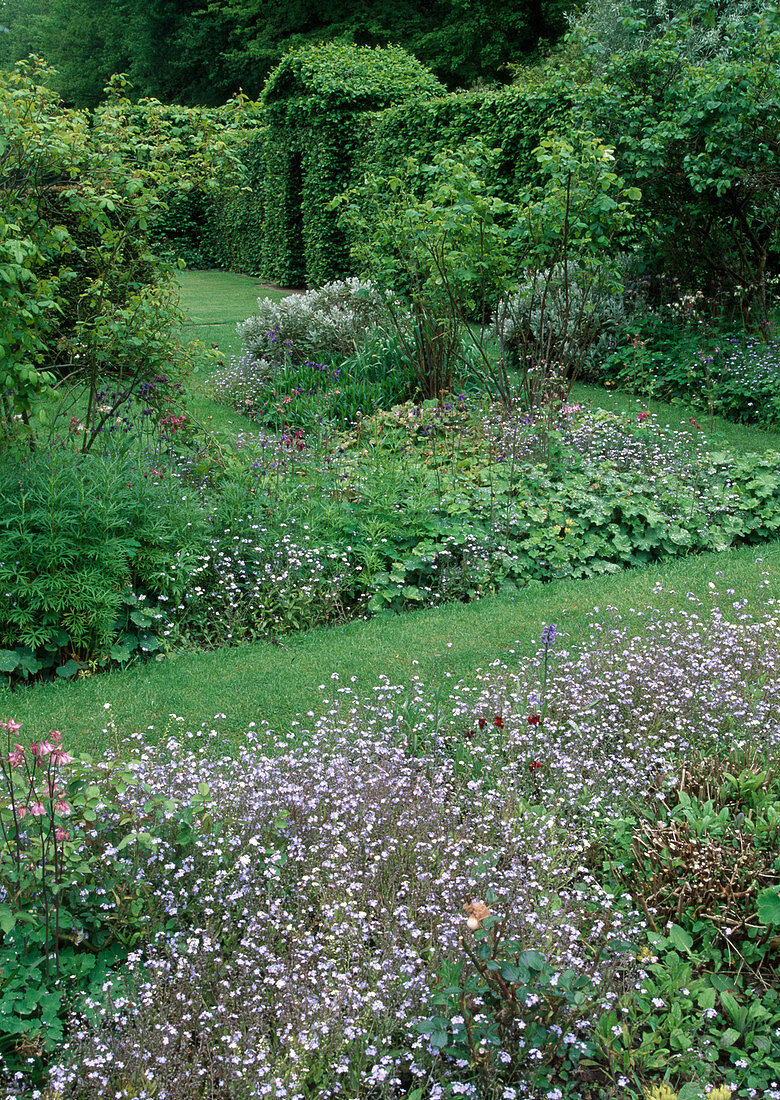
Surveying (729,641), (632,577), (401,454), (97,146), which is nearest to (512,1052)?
(729,641)

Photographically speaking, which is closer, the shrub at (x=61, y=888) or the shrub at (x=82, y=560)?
the shrub at (x=61, y=888)

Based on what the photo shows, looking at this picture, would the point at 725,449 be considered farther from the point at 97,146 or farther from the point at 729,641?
the point at 97,146

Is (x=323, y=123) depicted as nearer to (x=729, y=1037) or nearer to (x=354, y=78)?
(x=354, y=78)

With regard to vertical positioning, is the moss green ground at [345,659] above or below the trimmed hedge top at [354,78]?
below

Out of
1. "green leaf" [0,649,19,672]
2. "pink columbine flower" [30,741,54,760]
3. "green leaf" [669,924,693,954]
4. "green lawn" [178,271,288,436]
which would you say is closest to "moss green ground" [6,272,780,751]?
"green leaf" [0,649,19,672]

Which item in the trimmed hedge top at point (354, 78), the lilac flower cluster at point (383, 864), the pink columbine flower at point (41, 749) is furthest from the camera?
the trimmed hedge top at point (354, 78)

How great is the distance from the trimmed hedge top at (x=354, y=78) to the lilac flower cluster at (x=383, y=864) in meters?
Answer: 15.8

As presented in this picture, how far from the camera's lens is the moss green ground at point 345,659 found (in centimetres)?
402

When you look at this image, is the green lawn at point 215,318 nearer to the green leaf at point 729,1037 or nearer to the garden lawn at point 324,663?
the garden lawn at point 324,663

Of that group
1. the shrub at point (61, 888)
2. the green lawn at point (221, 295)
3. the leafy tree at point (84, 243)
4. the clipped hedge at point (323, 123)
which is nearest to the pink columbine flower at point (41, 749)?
the shrub at point (61, 888)

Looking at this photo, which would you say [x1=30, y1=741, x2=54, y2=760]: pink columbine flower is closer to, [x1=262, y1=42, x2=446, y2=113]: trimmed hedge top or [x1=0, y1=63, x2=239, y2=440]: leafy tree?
[x1=0, y1=63, x2=239, y2=440]: leafy tree

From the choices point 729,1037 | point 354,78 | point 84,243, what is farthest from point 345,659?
point 354,78

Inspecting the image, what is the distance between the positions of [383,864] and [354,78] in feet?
58.4

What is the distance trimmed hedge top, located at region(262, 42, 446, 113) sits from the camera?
1720cm
